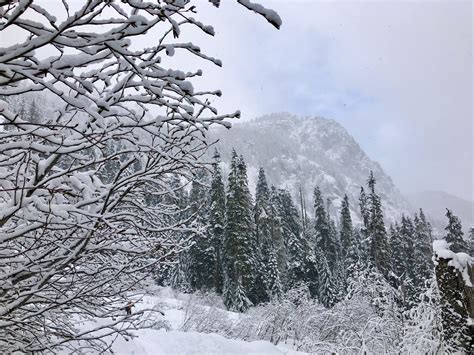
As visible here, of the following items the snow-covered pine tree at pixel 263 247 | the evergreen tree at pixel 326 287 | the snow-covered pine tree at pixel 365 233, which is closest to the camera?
the snow-covered pine tree at pixel 263 247

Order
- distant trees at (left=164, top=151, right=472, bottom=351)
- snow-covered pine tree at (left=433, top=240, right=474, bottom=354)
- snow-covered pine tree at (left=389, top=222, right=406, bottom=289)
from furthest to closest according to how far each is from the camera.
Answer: snow-covered pine tree at (left=389, top=222, right=406, bottom=289)
distant trees at (left=164, top=151, right=472, bottom=351)
snow-covered pine tree at (left=433, top=240, right=474, bottom=354)

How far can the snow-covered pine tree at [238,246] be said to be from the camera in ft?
96.1

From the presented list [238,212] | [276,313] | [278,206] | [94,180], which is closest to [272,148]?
[278,206]

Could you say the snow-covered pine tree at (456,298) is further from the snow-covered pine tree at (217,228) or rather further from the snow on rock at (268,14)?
the snow-covered pine tree at (217,228)

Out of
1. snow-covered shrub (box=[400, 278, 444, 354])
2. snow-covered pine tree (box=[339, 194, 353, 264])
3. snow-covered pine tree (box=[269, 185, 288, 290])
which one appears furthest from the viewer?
snow-covered pine tree (box=[339, 194, 353, 264])

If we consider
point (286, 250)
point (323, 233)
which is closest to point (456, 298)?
point (286, 250)

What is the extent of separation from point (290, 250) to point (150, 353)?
102ft

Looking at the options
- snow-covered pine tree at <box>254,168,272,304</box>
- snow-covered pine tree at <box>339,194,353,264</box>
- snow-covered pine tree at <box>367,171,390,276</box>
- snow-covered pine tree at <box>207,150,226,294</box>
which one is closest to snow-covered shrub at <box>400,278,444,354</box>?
snow-covered pine tree at <box>254,168,272,304</box>

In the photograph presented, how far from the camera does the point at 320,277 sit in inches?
1496

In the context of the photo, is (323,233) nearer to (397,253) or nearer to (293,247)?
(293,247)

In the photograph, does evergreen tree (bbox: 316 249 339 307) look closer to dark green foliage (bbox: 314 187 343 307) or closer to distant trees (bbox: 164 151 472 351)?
distant trees (bbox: 164 151 472 351)

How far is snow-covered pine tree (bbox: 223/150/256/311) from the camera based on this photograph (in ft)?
96.1

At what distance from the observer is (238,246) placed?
30.3 meters

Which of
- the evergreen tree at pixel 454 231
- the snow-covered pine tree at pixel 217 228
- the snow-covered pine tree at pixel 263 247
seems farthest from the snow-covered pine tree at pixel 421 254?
the snow-covered pine tree at pixel 217 228
